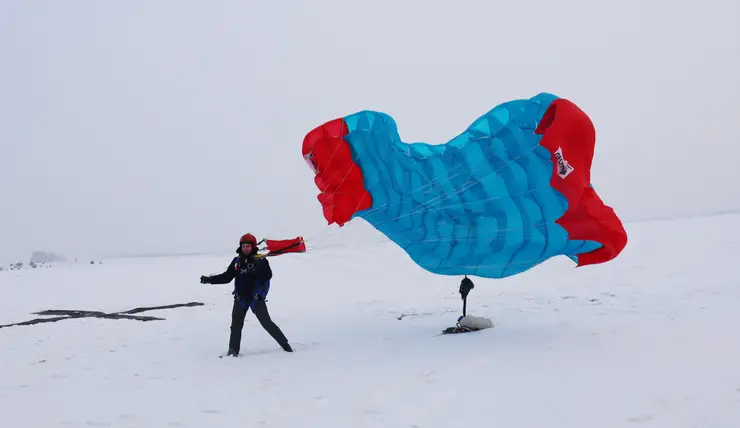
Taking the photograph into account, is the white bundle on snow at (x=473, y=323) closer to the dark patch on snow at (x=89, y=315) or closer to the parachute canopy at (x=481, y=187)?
the parachute canopy at (x=481, y=187)

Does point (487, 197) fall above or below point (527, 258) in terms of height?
above

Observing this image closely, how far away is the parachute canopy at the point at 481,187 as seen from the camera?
22.7ft

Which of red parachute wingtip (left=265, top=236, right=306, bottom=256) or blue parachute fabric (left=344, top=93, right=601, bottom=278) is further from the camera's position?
blue parachute fabric (left=344, top=93, right=601, bottom=278)

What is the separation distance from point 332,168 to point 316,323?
3230 mm

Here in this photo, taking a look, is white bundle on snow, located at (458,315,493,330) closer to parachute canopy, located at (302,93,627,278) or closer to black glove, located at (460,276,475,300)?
black glove, located at (460,276,475,300)

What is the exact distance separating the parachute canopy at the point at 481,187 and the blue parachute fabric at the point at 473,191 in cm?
1

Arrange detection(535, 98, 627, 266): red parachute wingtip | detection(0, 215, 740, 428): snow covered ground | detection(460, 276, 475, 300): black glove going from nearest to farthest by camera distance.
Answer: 1. detection(0, 215, 740, 428): snow covered ground
2. detection(535, 98, 627, 266): red parachute wingtip
3. detection(460, 276, 475, 300): black glove

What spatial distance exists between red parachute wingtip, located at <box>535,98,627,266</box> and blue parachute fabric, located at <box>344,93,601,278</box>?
10 centimetres

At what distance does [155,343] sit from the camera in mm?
7965

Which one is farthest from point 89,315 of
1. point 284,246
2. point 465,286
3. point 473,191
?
point 473,191

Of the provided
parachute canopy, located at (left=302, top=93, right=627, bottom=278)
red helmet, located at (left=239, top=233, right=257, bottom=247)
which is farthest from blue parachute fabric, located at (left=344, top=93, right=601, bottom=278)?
red helmet, located at (left=239, top=233, right=257, bottom=247)

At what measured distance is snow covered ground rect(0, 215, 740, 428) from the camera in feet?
15.1

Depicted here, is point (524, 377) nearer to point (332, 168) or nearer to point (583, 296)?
point (332, 168)

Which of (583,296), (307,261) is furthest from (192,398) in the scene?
(307,261)
